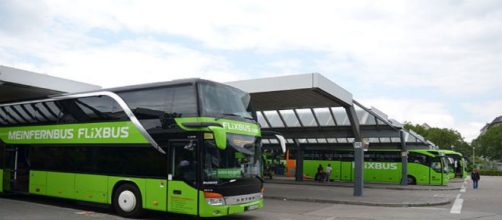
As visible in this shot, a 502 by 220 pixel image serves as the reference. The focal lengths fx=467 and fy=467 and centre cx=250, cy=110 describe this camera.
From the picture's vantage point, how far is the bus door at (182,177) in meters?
11.4

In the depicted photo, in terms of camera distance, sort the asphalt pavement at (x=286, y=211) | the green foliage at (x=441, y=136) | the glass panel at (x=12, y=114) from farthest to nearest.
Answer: the green foliage at (x=441, y=136) → the glass panel at (x=12, y=114) → the asphalt pavement at (x=286, y=211)

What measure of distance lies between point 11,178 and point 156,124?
7.36 meters

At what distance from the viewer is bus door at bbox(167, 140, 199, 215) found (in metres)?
11.4

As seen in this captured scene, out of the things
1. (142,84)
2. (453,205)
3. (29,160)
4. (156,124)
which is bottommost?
(453,205)

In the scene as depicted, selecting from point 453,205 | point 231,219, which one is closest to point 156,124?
point 231,219

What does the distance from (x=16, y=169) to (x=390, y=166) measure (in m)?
25.8

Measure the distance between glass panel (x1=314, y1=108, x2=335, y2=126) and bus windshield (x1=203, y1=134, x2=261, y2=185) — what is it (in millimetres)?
12276

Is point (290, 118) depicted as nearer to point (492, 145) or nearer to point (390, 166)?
point (390, 166)

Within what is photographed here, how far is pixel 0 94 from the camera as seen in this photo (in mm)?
20188

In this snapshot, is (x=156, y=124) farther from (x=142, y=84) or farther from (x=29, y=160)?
(x=29, y=160)

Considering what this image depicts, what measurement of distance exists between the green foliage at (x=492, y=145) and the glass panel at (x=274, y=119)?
7588cm

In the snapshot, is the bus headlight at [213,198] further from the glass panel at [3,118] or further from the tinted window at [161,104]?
the glass panel at [3,118]

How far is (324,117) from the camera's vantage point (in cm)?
2484

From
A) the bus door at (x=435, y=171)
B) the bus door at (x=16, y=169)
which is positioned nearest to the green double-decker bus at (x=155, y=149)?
the bus door at (x=16, y=169)
